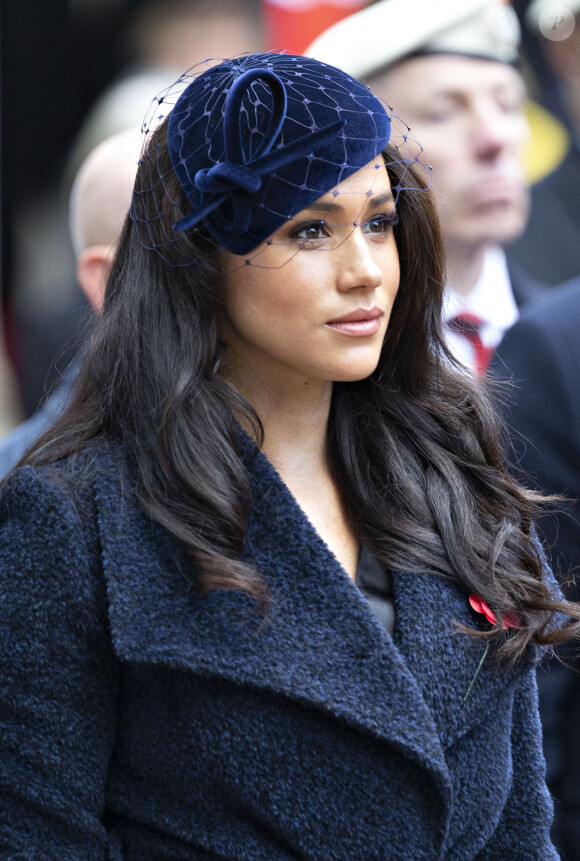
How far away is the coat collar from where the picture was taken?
1645mm

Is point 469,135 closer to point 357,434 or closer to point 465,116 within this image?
point 465,116

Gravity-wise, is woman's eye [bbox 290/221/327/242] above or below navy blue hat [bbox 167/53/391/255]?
below

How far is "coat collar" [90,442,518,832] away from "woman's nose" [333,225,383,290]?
334 millimetres

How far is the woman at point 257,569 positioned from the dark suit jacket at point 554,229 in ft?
5.20

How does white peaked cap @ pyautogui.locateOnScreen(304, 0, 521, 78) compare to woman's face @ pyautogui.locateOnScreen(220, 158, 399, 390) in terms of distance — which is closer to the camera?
woman's face @ pyautogui.locateOnScreen(220, 158, 399, 390)

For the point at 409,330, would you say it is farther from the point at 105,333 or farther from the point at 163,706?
the point at 163,706

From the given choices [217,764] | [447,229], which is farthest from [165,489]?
[447,229]

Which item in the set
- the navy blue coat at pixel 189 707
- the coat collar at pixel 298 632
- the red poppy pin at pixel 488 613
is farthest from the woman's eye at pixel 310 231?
the red poppy pin at pixel 488 613

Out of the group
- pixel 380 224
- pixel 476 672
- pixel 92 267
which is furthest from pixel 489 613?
pixel 92 267

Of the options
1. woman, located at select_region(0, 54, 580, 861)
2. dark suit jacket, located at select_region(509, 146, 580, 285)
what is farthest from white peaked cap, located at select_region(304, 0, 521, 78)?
woman, located at select_region(0, 54, 580, 861)

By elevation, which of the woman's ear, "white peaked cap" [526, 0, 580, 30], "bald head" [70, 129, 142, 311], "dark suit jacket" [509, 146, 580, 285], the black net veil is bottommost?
"dark suit jacket" [509, 146, 580, 285]

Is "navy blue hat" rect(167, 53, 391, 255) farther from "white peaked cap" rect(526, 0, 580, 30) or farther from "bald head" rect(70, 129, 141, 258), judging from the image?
"white peaked cap" rect(526, 0, 580, 30)

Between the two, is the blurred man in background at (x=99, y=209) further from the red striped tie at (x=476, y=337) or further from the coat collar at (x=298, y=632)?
the coat collar at (x=298, y=632)

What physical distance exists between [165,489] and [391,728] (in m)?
0.51
